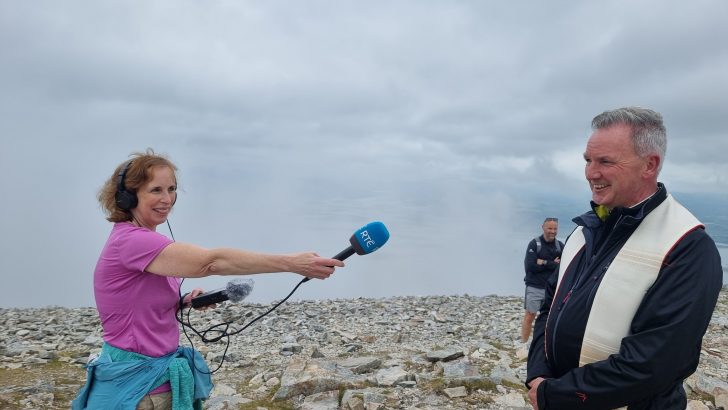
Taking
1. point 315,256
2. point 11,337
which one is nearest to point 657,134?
point 315,256

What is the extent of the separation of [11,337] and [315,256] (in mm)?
16767

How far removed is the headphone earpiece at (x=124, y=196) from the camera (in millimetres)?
3443

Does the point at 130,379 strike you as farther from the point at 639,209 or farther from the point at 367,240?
the point at 639,209

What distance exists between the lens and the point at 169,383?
3.57m

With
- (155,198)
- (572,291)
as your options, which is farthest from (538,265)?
(155,198)

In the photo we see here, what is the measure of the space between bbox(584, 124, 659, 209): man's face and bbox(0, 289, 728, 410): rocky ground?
4.24 metres

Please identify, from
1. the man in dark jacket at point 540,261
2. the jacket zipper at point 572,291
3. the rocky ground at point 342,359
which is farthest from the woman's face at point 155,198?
the man in dark jacket at point 540,261

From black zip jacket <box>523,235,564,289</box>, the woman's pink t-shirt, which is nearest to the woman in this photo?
the woman's pink t-shirt

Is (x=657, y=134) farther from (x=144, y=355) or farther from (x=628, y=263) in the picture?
(x=144, y=355)

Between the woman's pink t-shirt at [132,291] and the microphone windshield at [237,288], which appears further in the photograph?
the microphone windshield at [237,288]

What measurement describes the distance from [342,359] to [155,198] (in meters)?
6.70

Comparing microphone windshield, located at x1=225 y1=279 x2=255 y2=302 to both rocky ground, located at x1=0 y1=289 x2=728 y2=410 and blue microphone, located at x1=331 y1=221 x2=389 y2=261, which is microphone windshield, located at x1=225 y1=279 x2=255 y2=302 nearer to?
blue microphone, located at x1=331 y1=221 x2=389 y2=261

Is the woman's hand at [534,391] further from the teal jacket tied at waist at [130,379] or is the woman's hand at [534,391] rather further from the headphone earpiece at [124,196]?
the headphone earpiece at [124,196]

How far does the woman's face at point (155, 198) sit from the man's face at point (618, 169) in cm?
288
